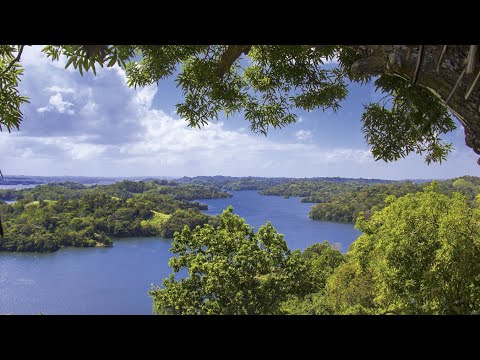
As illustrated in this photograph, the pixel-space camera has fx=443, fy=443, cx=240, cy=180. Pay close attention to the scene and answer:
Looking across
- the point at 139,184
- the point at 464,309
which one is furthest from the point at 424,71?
the point at 139,184

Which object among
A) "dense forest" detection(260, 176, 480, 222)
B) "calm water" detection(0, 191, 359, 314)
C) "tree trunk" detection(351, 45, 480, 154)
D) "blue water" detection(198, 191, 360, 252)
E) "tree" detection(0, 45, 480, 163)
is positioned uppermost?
"tree" detection(0, 45, 480, 163)

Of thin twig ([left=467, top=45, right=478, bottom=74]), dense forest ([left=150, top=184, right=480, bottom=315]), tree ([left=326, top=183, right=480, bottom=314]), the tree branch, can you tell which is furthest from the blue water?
thin twig ([left=467, top=45, right=478, bottom=74])

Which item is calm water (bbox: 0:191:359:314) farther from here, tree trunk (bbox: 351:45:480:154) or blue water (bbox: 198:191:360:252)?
tree trunk (bbox: 351:45:480:154)

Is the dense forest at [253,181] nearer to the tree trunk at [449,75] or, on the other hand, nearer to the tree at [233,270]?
the tree at [233,270]

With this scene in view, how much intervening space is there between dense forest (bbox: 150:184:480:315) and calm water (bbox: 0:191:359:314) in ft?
28.0

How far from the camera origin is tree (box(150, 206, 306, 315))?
402 inches

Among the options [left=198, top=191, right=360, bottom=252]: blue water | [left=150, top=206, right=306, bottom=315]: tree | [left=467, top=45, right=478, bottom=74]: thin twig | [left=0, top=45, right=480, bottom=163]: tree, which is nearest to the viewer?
[left=467, top=45, right=478, bottom=74]: thin twig

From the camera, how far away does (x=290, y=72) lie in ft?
13.5

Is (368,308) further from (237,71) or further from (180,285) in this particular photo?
(237,71)

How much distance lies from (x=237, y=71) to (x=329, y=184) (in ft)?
51.5

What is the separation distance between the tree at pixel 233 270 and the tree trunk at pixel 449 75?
8.36 meters

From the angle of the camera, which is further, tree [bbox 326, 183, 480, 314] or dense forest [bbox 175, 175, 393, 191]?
dense forest [bbox 175, 175, 393, 191]

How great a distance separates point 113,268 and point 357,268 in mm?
19789

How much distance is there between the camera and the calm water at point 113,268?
21562 mm
